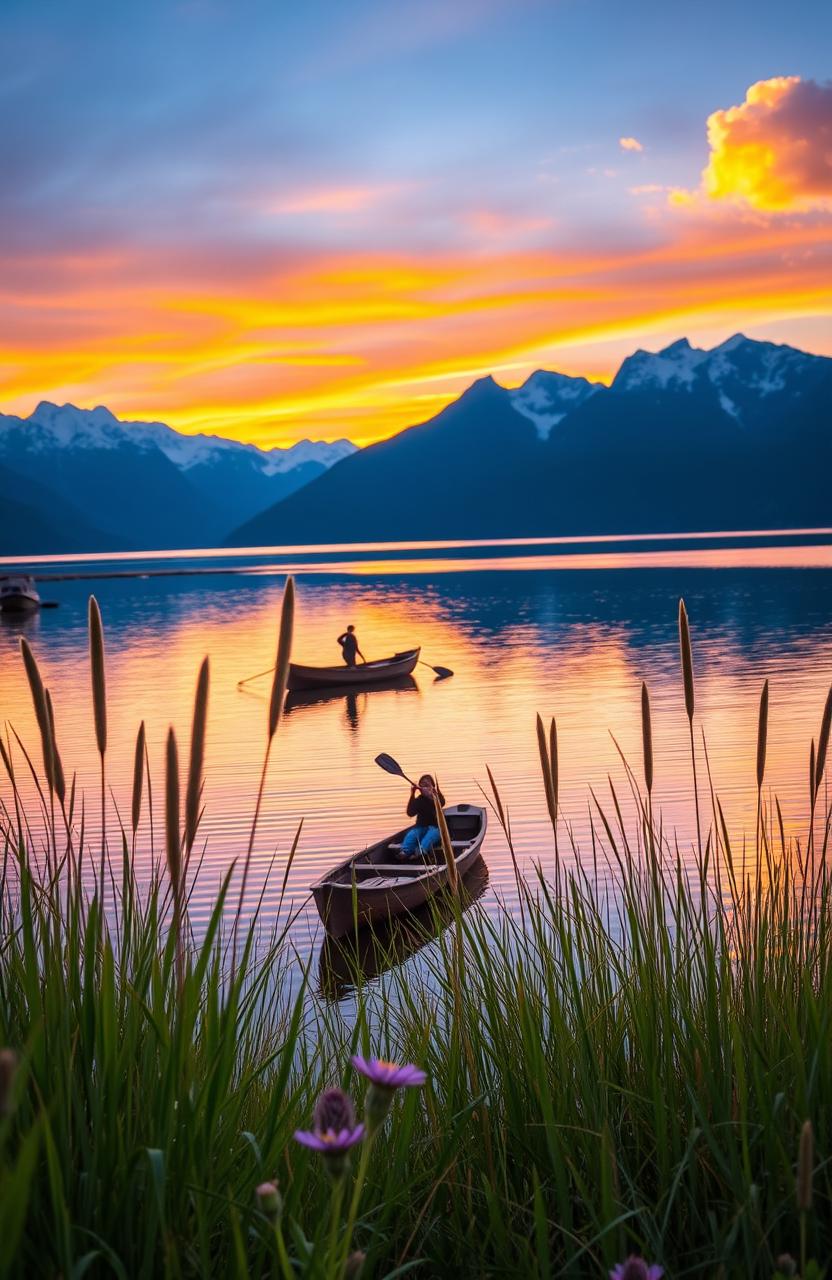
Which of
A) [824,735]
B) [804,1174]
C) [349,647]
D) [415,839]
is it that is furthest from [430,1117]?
[349,647]

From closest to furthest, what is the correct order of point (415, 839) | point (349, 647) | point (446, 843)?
point (446, 843) → point (415, 839) → point (349, 647)

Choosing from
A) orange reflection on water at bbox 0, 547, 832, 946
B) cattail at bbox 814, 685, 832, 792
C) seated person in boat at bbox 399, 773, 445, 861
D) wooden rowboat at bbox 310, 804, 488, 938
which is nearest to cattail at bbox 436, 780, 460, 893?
cattail at bbox 814, 685, 832, 792

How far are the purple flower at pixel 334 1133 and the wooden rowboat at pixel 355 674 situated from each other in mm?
45276

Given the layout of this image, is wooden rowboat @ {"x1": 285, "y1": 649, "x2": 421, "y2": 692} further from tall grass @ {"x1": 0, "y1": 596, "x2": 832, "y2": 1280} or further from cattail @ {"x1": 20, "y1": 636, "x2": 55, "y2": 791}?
cattail @ {"x1": 20, "y1": 636, "x2": 55, "y2": 791}

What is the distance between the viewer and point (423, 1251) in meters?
3.44

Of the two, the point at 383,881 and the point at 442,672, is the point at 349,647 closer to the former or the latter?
the point at 442,672

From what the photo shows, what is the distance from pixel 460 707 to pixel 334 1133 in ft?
135

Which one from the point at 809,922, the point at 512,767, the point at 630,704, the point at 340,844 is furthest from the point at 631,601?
the point at 809,922

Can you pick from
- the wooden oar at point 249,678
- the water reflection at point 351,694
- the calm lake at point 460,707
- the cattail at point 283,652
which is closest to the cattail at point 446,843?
the calm lake at point 460,707

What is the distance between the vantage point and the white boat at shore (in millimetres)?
94062

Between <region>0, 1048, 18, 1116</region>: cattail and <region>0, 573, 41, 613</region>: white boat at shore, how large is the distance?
A: 97314 millimetres

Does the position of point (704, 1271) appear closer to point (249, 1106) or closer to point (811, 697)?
point (249, 1106)

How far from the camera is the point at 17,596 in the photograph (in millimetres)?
94312

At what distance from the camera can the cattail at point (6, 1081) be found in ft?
4.78
